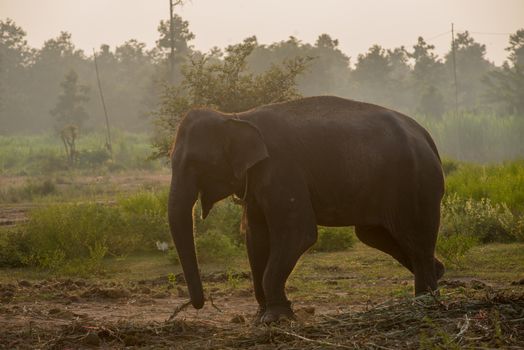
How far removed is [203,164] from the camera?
7.76 m

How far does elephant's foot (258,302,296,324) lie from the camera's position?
761 cm

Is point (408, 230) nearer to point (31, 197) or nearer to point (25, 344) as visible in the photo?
point (25, 344)

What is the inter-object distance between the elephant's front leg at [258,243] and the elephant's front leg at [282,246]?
30 centimetres

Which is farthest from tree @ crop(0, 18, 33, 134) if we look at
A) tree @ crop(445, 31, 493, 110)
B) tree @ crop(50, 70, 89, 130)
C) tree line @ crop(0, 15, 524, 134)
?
tree @ crop(445, 31, 493, 110)

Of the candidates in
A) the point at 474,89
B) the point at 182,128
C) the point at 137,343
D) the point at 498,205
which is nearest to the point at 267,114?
the point at 182,128

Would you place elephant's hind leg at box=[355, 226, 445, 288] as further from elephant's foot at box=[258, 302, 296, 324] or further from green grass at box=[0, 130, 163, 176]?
green grass at box=[0, 130, 163, 176]

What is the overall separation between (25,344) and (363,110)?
3608 millimetres

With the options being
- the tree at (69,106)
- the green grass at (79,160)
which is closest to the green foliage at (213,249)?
the green grass at (79,160)

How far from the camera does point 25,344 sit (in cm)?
723

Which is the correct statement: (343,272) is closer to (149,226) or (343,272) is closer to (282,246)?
(149,226)

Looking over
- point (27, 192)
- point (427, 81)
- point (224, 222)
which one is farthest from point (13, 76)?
point (224, 222)

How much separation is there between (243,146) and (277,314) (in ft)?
4.67

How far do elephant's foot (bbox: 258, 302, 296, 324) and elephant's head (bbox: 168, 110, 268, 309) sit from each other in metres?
0.61

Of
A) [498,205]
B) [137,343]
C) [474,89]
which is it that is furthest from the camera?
[474,89]
